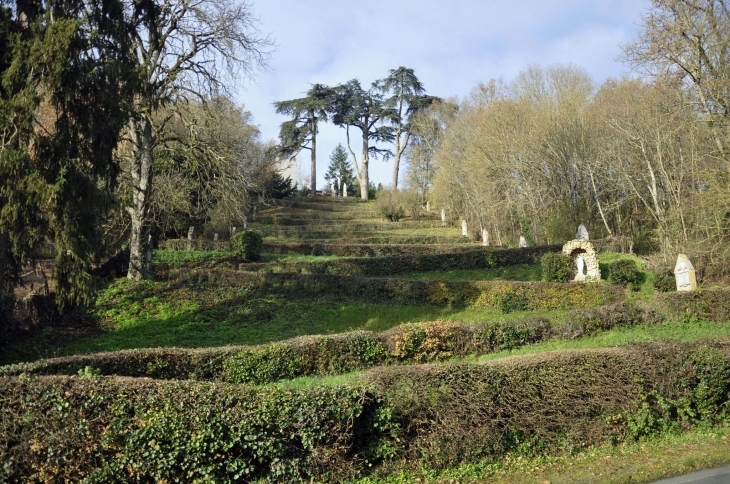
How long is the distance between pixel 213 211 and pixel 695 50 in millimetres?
22155

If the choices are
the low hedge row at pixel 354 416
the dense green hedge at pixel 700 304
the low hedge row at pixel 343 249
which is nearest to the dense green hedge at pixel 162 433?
the low hedge row at pixel 354 416

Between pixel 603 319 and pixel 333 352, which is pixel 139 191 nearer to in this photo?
pixel 333 352

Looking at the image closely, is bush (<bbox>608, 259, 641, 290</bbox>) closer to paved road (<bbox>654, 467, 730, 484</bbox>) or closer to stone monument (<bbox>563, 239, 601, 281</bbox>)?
stone monument (<bbox>563, 239, 601, 281</bbox>)

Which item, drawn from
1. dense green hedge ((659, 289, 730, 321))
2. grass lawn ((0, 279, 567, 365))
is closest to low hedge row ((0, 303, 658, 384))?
dense green hedge ((659, 289, 730, 321))

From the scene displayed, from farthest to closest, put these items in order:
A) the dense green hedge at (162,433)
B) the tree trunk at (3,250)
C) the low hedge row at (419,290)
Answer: the low hedge row at (419,290) → the tree trunk at (3,250) → the dense green hedge at (162,433)

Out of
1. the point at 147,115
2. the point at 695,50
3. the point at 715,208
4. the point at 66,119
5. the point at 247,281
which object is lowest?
the point at 247,281

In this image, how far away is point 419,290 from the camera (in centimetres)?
1748

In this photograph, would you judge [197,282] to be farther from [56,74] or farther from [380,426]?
[380,426]

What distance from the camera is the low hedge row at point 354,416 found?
5.52 metres

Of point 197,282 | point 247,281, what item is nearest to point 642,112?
point 247,281

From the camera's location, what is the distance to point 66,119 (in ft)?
35.8

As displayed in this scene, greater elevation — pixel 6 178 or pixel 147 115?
pixel 147 115

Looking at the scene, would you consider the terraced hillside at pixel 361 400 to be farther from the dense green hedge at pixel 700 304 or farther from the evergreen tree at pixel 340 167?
the evergreen tree at pixel 340 167

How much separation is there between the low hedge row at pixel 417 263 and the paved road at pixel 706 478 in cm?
1552
